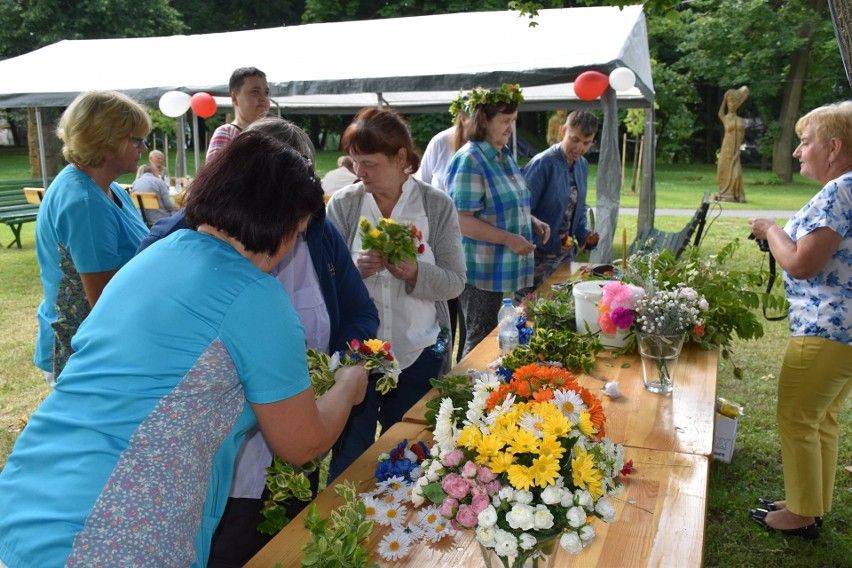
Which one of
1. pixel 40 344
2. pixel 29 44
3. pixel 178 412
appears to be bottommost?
pixel 40 344

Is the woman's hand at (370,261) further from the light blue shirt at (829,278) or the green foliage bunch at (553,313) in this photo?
the light blue shirt at (829,278)

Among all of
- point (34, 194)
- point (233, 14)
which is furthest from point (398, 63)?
point (233, 14)

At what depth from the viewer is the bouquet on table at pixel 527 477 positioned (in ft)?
3.77

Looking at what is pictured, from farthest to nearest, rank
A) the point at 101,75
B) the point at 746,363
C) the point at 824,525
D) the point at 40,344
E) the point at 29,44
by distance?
the point at 29,44 → the point at 101,75 → the point at 746,363 → the point at 824,525 → the point at 40,344

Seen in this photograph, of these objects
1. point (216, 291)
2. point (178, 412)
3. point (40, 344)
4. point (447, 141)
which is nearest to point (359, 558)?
point (178, 412)

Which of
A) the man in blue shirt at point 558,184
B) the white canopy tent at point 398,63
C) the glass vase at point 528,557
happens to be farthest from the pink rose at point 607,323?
the white canopy tent at point 398,63

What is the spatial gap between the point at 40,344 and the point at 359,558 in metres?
1.99

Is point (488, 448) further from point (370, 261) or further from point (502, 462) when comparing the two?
point (370, 261)

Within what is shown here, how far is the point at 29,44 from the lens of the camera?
25.9 meters

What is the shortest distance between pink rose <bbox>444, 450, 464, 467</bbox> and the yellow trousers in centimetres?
221

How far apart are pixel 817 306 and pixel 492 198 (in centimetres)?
167

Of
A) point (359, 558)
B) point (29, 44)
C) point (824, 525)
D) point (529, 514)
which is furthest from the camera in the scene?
point (29, 44)

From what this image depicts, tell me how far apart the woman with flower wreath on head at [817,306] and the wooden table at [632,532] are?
1.27 meters

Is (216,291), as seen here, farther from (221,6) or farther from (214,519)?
(221,6)
